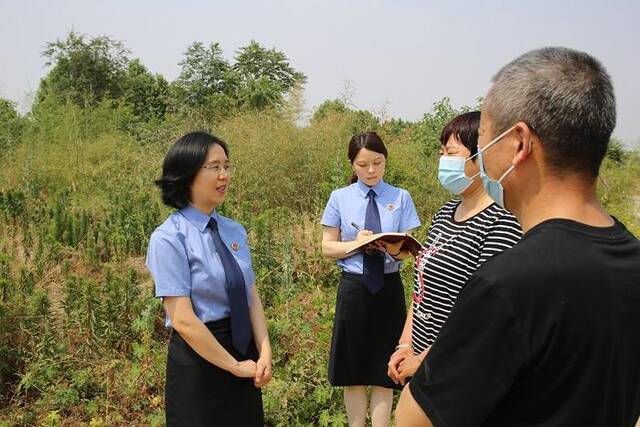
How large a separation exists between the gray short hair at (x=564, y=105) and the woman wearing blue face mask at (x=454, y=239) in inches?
34.4

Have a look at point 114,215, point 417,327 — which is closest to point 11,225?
point 114,215

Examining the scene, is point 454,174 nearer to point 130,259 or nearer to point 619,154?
point 130,259

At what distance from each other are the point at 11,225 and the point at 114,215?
1077 millimetres

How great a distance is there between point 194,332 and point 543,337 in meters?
1.57

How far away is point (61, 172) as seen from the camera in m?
8.72

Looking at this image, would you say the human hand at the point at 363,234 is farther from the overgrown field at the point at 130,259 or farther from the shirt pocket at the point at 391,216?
the overgrown field at the point at 130,259

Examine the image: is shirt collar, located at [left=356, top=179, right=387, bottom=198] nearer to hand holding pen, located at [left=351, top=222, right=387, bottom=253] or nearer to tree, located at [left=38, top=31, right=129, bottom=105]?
hand holding pen, located at [left=351, top=222, right=387, bottom=253]

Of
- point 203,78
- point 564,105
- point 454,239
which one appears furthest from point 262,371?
point 203,78

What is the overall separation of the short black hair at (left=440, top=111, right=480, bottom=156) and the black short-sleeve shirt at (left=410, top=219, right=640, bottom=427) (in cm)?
117

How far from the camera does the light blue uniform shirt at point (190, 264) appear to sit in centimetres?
222

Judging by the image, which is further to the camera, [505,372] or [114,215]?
[114,215]

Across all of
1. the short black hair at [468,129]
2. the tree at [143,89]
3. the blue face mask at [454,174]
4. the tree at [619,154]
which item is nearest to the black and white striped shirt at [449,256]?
the blue face mask at [454,174]

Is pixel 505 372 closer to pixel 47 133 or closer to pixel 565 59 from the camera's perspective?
pixel 565 59

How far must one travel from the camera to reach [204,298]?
2.31m
